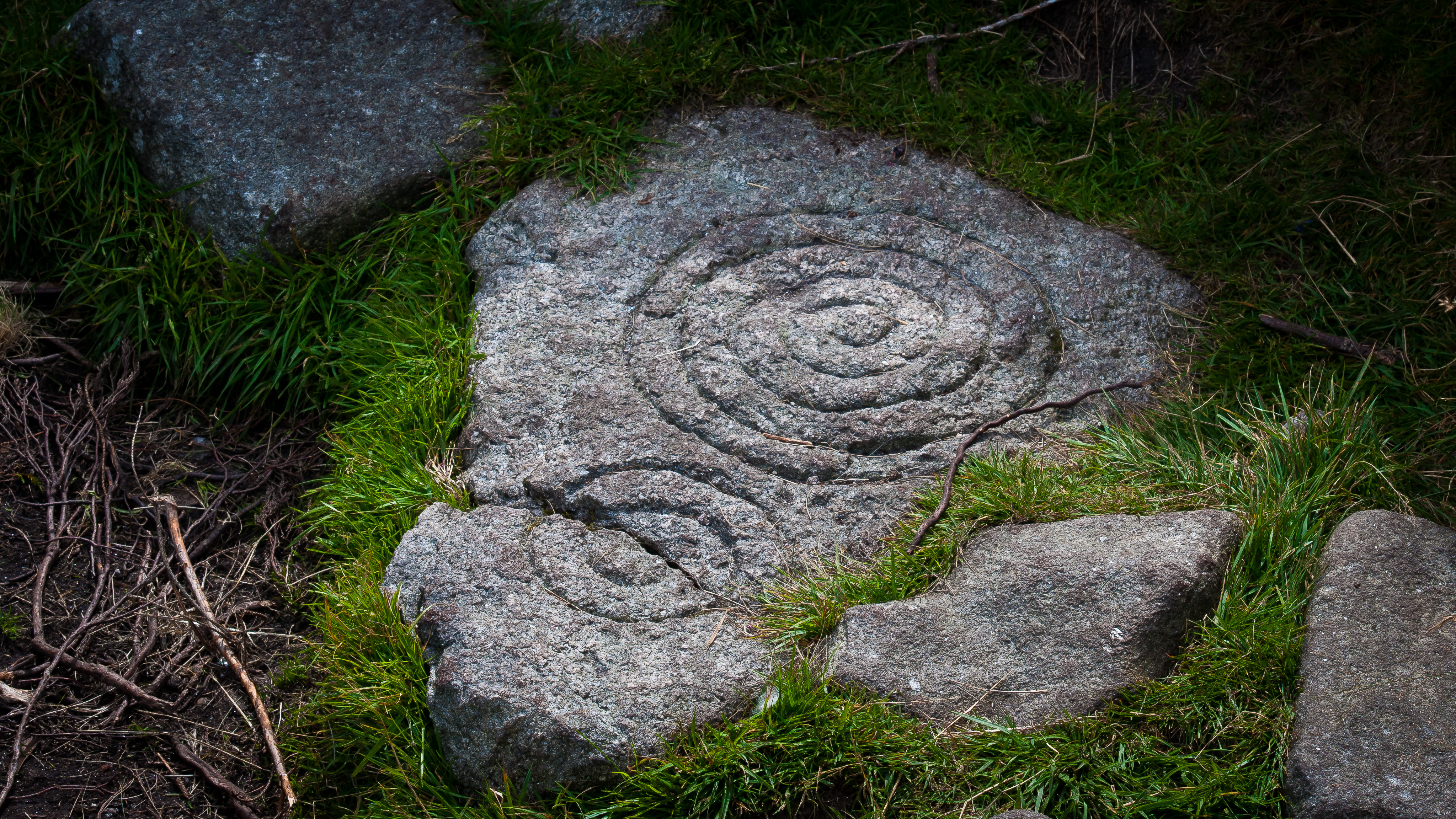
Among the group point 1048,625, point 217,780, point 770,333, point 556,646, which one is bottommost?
point 217,780

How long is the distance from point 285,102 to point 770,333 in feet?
6.37

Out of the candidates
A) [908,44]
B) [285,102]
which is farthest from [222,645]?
[908,44]

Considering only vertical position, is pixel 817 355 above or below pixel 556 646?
above

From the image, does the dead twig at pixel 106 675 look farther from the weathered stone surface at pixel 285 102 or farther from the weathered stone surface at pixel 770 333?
the weathered stone surface at pixel 285 102

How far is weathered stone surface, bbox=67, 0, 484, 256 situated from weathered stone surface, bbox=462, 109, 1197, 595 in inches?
19.5

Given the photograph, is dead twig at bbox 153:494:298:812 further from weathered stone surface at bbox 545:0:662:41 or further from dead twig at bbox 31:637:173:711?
weathered stone surface at bbox 545:0:662:41

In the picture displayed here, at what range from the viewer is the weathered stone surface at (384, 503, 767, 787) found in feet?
8.05

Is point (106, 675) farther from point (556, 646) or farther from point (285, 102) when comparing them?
point (285, 102)

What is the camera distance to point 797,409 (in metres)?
3.11

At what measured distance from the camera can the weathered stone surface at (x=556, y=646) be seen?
2453mm

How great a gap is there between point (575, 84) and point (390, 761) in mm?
2385

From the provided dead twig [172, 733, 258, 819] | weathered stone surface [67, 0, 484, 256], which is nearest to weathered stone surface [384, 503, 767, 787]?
dead twig [172, 733, 258, 819]

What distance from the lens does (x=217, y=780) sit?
2.79m

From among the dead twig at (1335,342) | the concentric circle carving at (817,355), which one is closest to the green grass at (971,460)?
the dead twig at (1335,342)
